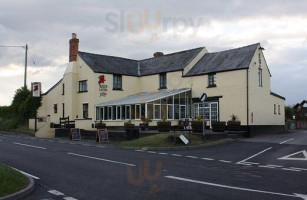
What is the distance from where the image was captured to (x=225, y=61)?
33750 mm

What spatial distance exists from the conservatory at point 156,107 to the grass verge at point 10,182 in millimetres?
23221

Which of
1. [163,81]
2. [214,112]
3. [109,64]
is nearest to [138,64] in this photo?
[109,64]

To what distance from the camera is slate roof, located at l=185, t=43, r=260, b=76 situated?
31.8 metres

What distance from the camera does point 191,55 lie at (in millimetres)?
38156

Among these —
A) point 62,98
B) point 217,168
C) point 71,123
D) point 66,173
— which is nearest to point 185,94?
point 71,123

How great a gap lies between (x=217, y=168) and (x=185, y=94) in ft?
73.0

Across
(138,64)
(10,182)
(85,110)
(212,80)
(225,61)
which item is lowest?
(10,182)

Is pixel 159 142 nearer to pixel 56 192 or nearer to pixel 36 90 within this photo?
pixel 56 192

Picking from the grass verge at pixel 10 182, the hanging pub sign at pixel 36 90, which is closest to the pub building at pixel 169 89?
the hanging pub sign at pixel 36 90

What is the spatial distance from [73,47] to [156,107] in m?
13.5

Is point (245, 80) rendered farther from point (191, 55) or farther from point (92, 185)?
point (92, 185)

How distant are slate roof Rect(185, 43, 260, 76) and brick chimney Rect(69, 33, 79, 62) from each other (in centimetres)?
1327

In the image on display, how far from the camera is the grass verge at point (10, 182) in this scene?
8.10 metres

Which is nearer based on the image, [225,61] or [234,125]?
[234,125]
